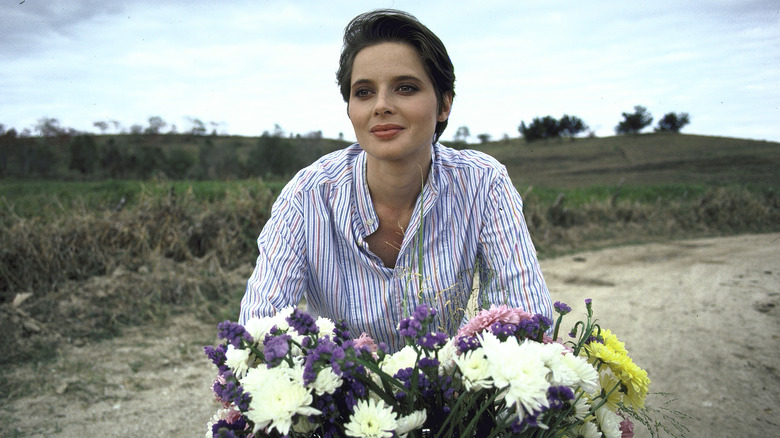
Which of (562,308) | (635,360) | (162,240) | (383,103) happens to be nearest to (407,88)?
(383,103)

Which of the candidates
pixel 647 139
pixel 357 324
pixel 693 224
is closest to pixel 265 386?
pixel 357 324

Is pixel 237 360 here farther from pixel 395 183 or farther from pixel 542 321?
pixel 395 183

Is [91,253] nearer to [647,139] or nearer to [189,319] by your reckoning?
[189,319]

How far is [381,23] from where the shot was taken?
1.82 meters

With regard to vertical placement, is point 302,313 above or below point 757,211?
above

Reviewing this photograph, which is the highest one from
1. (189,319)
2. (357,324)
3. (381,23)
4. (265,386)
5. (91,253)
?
(381,23)

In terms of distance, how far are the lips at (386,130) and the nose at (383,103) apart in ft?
0.16

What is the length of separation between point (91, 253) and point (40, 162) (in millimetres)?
18118

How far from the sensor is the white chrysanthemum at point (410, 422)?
0.78 m

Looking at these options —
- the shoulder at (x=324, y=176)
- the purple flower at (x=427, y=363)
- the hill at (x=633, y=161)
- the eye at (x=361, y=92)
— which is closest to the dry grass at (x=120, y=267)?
the shoulder at (x=324, y=176)

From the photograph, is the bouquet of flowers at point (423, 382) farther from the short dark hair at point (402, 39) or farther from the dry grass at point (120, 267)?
the dry grass at point (120, 267)

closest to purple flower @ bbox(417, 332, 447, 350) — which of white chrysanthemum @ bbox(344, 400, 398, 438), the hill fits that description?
white chrysanthemum @ bbox(344, 400, 398, 438)

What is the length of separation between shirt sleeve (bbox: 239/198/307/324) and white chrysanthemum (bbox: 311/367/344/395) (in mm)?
695

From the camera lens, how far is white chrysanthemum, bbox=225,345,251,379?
85 cm
